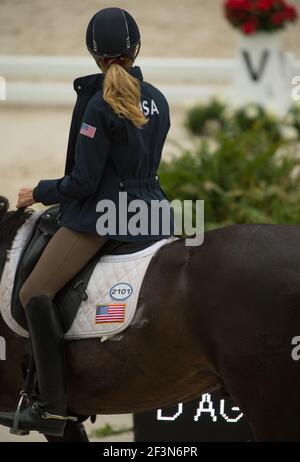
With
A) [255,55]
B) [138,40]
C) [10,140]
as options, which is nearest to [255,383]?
[138,40]

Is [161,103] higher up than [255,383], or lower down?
higher up

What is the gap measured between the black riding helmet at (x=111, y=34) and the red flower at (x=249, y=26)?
30.8ft

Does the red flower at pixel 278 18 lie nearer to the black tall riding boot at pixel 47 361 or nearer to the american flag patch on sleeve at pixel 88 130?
the american flag patch on sleeve at pixel 88 130

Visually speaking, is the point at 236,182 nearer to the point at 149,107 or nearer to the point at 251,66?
the point at 149,107

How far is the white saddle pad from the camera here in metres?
3.92

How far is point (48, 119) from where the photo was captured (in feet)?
45.1

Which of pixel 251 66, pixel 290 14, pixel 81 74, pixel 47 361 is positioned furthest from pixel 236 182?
pixel 81 74

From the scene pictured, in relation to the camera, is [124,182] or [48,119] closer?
[124,182]

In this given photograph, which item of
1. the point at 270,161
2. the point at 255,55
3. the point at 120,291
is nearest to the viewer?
the point at 120,291

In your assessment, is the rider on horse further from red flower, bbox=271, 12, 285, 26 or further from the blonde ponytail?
red flower, bbox=271, 12, 285, 26

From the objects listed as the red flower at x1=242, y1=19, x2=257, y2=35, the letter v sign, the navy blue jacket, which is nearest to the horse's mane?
the navy blue jacket

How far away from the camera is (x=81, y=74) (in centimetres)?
1458
